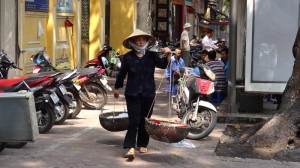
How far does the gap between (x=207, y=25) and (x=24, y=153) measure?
3338 centimetres

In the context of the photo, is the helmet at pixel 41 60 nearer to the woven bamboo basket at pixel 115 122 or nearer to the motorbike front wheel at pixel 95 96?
the motorbike front wheel at pixel 95 96

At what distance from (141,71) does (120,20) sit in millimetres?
15746

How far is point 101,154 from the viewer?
750 centimetres

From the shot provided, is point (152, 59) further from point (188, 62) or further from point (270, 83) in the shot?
point (188, 62)

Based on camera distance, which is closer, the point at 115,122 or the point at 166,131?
the point at 166,131

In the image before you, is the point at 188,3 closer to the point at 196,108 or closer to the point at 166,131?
the point at 196,108

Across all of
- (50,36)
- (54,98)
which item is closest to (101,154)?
(54,98)

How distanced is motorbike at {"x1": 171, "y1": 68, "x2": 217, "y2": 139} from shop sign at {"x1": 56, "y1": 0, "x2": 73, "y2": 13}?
8921 millimetres

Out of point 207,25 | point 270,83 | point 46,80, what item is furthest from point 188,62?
point 207,25

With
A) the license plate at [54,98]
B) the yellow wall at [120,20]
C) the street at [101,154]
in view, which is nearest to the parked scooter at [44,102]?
the license plate at [54,98]

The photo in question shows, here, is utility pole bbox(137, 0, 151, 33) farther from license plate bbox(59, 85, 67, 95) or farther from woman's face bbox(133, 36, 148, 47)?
woman's face bbox(133, 36, 148, 47)

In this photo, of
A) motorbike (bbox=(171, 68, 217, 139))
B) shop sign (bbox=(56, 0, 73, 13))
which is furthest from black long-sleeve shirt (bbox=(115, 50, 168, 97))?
shop sign (bbox=(56, 0, 73, 13))

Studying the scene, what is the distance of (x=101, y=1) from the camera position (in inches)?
840

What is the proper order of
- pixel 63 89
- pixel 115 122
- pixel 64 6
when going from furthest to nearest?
pixel 64 6
pixel 63 89
pixel 115 122
